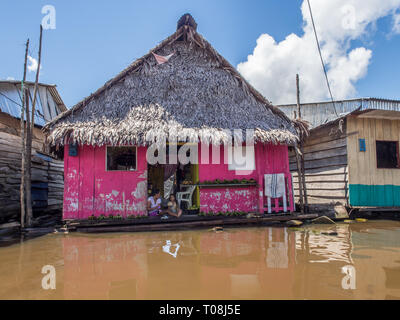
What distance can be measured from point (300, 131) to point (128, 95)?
5.73m

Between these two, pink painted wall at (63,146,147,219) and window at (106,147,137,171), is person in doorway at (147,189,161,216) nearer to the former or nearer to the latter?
pink painted wall at (63,146,147,219)

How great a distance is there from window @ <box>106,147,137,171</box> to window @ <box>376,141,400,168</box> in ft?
28.4

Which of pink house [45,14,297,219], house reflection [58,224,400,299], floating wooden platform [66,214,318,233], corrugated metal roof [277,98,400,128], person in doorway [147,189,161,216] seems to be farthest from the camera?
corrugated metal roof [277,98,400,128]

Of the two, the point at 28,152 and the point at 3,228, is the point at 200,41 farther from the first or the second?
the point at 3,228

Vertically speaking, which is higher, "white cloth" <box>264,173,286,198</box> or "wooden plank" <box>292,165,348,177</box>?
"wooden plank" <box>292,165,348,177</box>

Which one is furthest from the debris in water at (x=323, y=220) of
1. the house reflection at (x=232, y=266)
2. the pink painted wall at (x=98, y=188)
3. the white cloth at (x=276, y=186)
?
the pink painted wall at (x=98, y=188)

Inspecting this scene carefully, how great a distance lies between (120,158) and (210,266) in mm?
6174

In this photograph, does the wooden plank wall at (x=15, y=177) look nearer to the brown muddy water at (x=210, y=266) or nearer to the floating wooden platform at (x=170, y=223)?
the floating wooden platform at (x=170, y=223)

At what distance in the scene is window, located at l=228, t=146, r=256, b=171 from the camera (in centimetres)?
799

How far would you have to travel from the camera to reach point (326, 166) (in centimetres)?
948

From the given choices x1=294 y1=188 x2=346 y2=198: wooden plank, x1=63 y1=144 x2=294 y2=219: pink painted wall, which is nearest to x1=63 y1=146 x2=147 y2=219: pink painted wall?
x1=63 y1=144 x2=294 y2=219: pink painted wall

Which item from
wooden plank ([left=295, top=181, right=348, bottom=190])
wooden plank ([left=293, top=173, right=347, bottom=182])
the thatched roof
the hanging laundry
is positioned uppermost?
the hanging laundry

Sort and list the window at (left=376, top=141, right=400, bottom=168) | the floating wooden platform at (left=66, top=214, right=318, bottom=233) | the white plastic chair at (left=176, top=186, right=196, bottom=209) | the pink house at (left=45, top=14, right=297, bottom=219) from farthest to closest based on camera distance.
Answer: the window at (left=376, top=141, right=400, bottom=168) < the white plastic chair at (left=176, top=186, right=196, bottom=209) < the pink house at (left=45, top=14, right=297, bottom=219) < the floating wooden platform at (left=66, top=214, right=318, bottom=233)

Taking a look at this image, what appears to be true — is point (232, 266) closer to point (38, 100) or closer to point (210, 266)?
point (210, 266)
